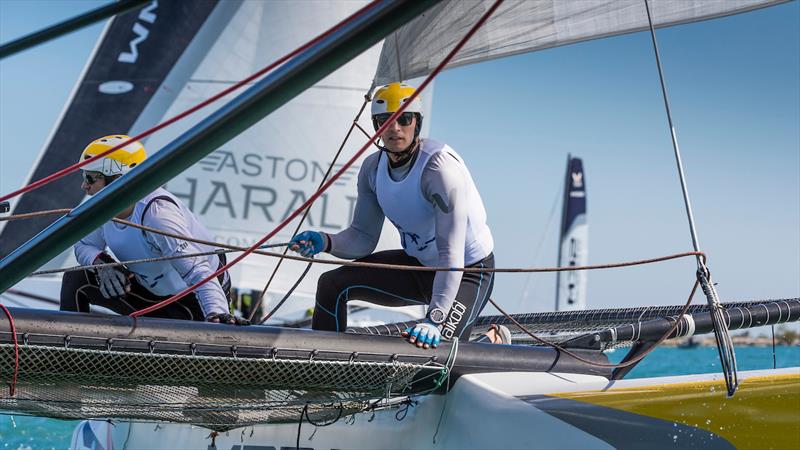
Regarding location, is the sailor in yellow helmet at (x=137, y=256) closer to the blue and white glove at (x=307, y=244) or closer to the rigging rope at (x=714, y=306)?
the blue and white glove at (x=307, y=244)

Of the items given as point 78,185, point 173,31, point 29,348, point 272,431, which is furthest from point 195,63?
point 29,348

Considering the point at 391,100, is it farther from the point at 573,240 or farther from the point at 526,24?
the point at 573,240

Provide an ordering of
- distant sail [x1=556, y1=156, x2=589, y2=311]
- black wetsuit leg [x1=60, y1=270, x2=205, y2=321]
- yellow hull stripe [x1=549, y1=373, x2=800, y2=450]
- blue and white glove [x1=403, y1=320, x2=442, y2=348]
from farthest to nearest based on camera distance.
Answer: distant sail [x1=556, y1=156, x2=589, y2=311] → black wetsuit leg [x1=60, y1=270, x2=205, y2=321] → blue and white glove [x1=403, y1=320, x2=442, y2=348] → yellow hull stripe [x1=549, y1=373, x2=800, y2=450]

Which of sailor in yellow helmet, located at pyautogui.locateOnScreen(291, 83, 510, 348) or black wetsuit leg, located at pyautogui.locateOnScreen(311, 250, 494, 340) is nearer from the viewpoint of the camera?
sailor in yellow helmet, located at pyautogui.locateOnScreen(291, 83, 510, 348)

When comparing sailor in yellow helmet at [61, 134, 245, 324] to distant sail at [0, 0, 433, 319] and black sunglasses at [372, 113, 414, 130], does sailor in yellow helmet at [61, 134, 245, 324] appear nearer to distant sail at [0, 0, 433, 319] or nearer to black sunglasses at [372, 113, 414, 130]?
black sunglasses at [372, 113, 414, 130]

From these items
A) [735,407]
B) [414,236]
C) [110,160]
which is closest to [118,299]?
[110,160]

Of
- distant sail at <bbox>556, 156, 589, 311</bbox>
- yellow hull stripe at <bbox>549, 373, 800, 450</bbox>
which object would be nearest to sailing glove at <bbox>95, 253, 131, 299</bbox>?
yellow hull stripe at <bbox>549, 373, 800, 450</bbox>

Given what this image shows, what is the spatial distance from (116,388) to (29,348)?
0.39 metres

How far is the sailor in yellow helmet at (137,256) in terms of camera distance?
365 cm

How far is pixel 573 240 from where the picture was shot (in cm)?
2108

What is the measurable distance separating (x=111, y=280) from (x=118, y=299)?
0.16m

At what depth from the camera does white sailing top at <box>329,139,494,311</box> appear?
3.19 meters

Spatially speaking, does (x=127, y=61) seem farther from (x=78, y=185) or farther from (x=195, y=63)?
(x=78, y=185)

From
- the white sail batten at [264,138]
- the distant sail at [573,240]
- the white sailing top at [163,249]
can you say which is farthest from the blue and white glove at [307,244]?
the distant sail at [573,240]
